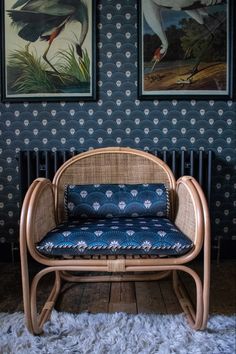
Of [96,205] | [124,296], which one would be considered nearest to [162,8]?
[96,205]

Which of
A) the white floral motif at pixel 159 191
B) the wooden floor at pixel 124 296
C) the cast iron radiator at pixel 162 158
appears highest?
the cast iron radiator at pixel 162 158

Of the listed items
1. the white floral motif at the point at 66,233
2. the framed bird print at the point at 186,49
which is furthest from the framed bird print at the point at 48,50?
the white floral motif at the point at 66,233

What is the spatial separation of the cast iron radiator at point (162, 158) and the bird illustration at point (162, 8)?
24.7 inches

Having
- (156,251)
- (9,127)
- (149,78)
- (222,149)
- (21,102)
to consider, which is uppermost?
(149,78)

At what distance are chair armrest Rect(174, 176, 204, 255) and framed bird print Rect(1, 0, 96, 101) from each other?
2.97 ft

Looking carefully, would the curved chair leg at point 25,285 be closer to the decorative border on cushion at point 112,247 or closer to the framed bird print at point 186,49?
the decorative border on cushion at point 112,247

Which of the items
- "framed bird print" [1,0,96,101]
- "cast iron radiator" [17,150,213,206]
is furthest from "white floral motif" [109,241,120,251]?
"framed bird print" [1,0,96,101]

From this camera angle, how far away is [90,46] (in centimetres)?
208

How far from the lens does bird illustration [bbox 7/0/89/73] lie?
2068 millimetres

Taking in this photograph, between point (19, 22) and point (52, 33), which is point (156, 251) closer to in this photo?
point (52, 33)

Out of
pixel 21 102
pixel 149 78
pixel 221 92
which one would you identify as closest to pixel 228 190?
pixel 221 92

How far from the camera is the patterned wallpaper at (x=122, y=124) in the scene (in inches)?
83.4

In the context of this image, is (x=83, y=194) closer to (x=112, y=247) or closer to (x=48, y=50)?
(x=112, y=247)

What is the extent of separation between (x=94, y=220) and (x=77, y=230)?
0.24m
